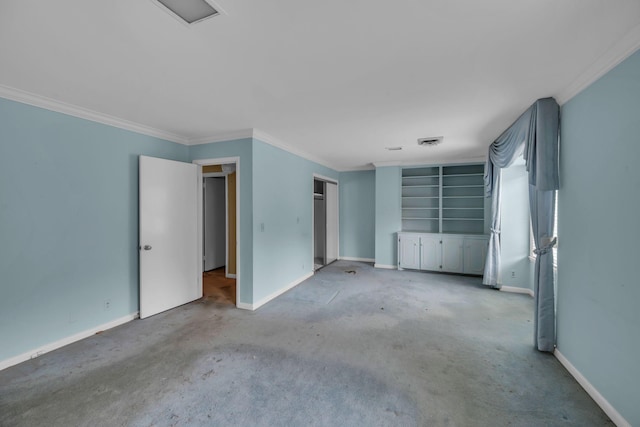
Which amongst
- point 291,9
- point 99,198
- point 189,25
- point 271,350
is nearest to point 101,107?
point 99,198

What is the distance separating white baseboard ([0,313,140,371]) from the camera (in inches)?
90.4

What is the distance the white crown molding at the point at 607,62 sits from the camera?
1.55 m

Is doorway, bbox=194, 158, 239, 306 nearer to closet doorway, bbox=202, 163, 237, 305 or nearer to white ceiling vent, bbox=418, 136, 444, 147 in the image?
closet doorway, bbox=202, 163, 237, 305

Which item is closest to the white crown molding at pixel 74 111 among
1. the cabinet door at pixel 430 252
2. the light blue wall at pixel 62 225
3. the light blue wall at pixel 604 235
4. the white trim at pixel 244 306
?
the light blue wall at pixel 62 225

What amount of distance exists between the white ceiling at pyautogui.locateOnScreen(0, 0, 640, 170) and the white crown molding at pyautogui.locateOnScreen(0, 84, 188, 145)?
0.28 ft

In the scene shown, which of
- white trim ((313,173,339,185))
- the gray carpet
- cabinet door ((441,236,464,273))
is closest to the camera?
the gray carpet

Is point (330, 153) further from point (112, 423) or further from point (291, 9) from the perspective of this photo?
point (112, 423)

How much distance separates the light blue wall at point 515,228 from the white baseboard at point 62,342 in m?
5.55

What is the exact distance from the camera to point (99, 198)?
2.90 m

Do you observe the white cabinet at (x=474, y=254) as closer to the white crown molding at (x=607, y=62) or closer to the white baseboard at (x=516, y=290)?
the white baseboard at (x=516, y=290)

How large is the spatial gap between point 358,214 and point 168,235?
14.6 feet

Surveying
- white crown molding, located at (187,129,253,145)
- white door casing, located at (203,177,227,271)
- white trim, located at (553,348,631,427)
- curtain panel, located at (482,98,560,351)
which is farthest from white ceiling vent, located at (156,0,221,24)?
white door casing, located at (203,177,227,271)

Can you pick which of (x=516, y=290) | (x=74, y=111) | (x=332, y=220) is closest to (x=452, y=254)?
(x=516, y=290)

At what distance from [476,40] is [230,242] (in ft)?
15.8
